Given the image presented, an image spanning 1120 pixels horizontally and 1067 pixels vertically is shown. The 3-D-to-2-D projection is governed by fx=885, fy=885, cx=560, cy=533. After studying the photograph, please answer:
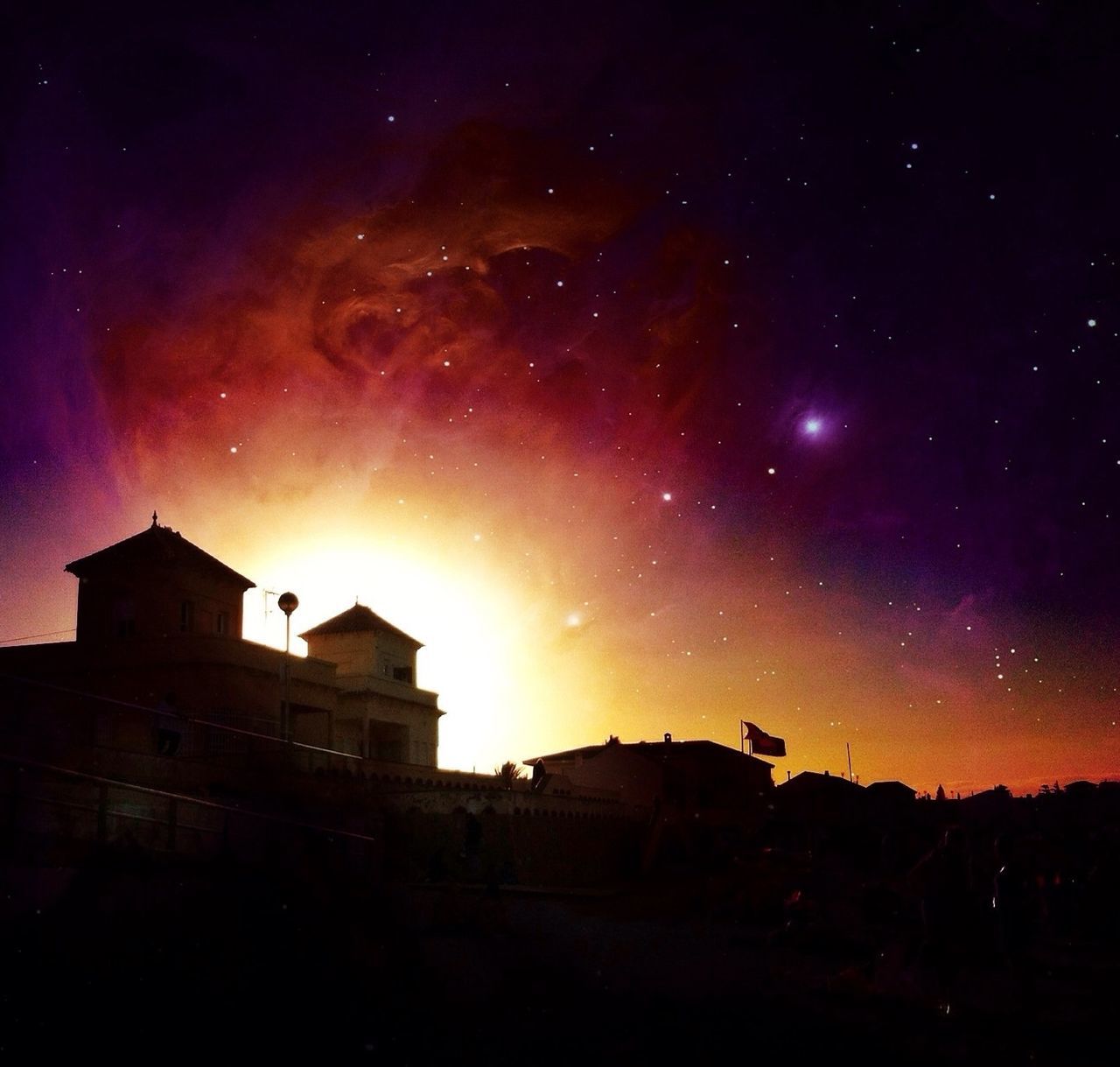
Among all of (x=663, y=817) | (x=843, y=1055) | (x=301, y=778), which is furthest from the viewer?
(x=663, y=817)

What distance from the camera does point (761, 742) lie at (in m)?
51.2

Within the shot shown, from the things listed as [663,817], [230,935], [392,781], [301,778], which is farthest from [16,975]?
[663,817]

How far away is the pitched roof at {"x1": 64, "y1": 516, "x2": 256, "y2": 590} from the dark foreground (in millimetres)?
24149

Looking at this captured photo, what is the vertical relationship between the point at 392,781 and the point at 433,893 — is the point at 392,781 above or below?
above

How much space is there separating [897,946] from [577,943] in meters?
5.12

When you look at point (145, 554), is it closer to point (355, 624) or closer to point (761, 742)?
point (355, 624)

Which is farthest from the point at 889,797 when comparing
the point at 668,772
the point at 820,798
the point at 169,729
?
the point at 668,772

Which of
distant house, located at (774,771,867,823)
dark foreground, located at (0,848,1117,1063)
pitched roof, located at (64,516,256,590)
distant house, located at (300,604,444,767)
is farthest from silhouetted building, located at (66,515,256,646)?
dark foreground, located at (0,848,1117,1063)

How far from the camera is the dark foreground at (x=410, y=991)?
806 centimetres

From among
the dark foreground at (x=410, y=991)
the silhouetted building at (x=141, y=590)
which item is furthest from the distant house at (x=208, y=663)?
the dark foreground at (x=410, y=991)

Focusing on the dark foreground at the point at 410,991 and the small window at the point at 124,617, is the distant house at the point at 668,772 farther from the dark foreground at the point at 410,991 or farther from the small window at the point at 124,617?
the dark foreground at the point at 410,991

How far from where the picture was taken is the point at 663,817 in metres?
33.3

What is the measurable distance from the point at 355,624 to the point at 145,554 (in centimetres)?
1055

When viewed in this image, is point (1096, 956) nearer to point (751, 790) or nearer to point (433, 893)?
point (433, 893)
